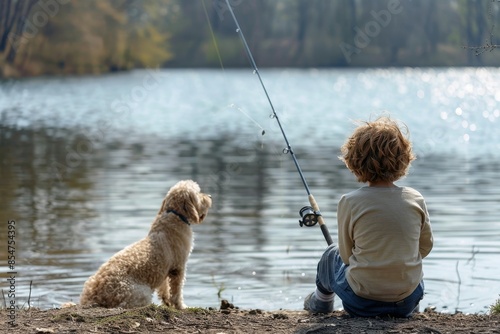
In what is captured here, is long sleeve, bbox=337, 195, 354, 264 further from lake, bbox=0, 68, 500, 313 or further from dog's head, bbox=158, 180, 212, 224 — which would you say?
dog's head, bbox=158, 180, 212, 224

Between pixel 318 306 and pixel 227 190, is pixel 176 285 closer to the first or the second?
pixel 318 306

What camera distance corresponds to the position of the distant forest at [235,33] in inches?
2197

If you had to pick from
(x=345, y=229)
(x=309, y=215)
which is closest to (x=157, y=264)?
(x=309, y=215)

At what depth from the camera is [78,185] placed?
53.4 ft

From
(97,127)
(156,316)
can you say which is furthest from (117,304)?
(97,127)

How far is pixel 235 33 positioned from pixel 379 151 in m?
74.5

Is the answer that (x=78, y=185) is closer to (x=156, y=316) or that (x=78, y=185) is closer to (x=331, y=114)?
(x=156, y=316)

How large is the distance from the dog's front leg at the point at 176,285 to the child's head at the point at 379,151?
204 centimetres

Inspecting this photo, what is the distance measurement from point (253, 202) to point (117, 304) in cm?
771

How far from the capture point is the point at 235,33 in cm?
7906

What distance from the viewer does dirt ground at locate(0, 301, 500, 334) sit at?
5289mm

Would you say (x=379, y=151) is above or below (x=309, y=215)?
above

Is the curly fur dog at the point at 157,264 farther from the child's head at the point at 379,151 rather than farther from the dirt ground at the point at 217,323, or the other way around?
the child's head at the point at 379,151

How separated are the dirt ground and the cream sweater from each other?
→ 0.76 feet
